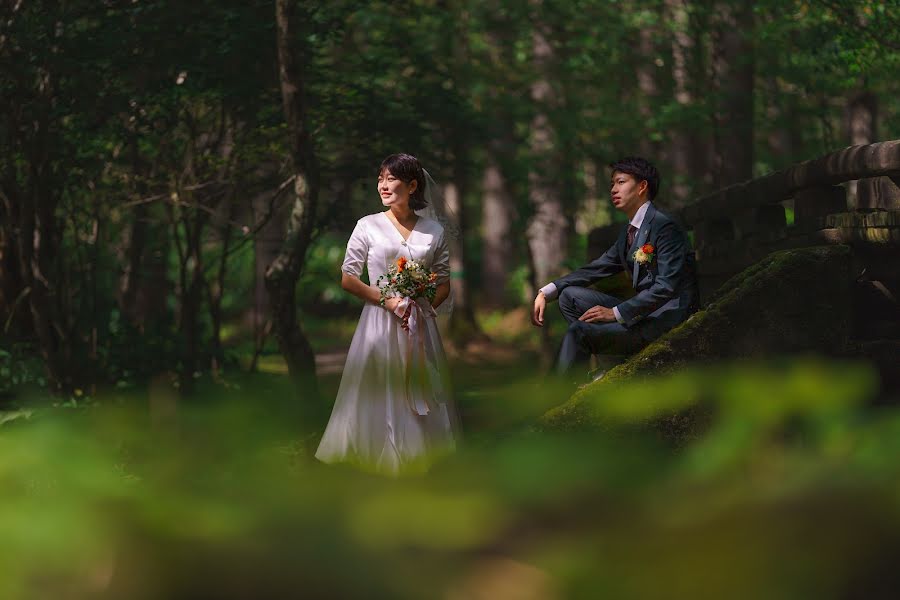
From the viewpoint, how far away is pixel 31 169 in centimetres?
1112

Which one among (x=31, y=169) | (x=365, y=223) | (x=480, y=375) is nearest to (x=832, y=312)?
(x=365, y=223)

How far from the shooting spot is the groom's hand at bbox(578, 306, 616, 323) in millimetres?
6520

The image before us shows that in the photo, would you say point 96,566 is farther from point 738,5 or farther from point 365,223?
point 738,5

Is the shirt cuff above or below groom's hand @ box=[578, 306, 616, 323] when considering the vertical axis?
above

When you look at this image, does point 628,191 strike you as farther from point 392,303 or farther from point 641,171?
point 392,303

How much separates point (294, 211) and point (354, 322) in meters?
21.1

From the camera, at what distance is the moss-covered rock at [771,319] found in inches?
231

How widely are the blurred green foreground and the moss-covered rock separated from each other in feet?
15.8

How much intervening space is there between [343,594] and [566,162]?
1938cm

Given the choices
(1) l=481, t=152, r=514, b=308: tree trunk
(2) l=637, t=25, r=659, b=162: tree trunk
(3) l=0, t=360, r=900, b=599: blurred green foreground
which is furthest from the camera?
(1) l=481, t=152, r=514, b=308: tree trunk

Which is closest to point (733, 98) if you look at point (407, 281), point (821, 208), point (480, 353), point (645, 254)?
point (480, 353)

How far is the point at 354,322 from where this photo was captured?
31.3m

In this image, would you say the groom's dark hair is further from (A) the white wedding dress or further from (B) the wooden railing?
(A) the white wedding dress

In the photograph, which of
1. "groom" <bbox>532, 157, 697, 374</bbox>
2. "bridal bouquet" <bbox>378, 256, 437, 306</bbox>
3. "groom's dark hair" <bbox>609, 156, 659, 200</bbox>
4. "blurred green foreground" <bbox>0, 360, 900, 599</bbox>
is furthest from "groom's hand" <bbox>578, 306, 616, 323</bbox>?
"blurred green foreground" <bbox>0, 360, 900, 599</bbox>
